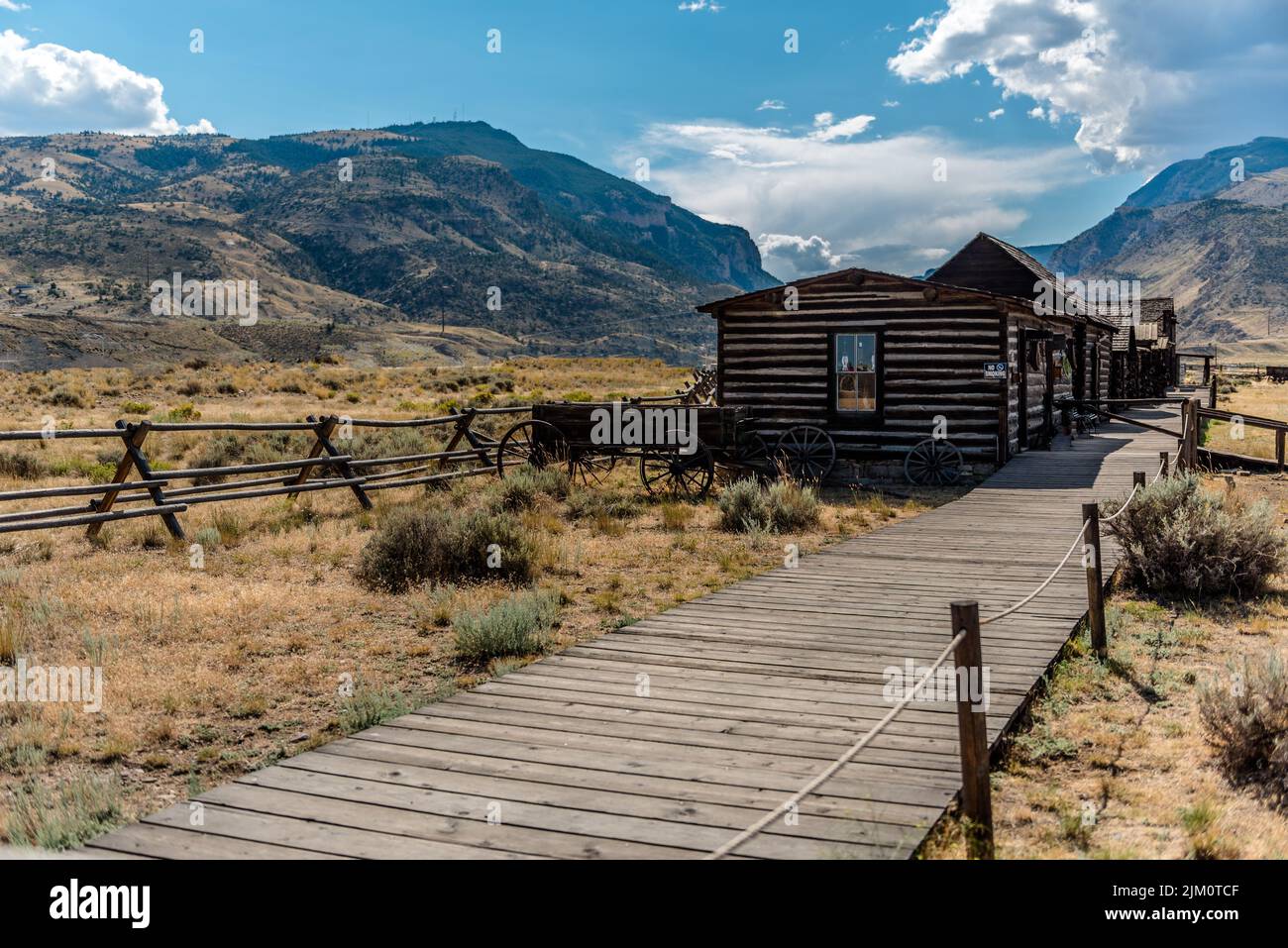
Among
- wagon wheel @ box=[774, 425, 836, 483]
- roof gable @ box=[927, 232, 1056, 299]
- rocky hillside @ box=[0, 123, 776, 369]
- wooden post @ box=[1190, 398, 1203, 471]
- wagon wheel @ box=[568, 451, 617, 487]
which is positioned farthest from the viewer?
rocky hillside @ box=[0, 123, 776, 369]

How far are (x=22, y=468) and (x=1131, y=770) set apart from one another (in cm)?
1732

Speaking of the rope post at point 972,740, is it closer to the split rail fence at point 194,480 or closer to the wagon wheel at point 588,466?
the split rail fence at point 194,480

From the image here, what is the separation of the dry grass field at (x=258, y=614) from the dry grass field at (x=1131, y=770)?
324 cm

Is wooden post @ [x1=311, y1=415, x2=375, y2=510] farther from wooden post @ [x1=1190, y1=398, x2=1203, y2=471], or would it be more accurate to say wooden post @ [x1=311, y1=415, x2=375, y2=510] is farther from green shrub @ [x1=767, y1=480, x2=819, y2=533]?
wooden post @ [x1=1190, y1=398, x2=1203, y2=471]

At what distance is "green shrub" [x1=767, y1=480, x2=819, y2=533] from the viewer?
11945mm

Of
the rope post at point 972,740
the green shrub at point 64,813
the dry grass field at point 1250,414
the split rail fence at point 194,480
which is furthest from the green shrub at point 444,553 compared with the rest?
the dry grass field at point 1250,414

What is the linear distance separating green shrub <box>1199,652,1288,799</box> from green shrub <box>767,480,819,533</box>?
6.83 m

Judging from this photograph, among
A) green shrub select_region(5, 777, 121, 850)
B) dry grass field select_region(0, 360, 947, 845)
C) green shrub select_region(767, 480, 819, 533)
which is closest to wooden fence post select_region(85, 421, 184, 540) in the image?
dry grass field select_region(0, 360, 947, 845)

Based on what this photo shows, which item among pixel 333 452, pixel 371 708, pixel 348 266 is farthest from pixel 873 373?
pixel 348 266

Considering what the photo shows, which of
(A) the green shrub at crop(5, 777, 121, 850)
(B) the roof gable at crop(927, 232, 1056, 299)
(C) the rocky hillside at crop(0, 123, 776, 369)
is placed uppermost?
(C) the rocky hillside at crop(0, 123, 776, 369)
